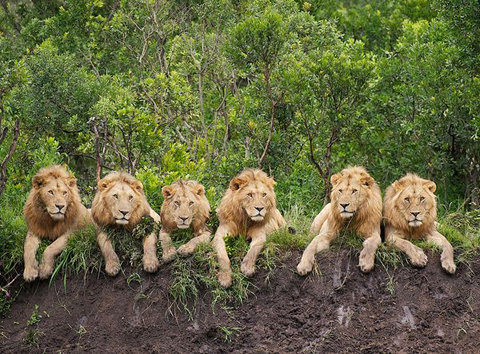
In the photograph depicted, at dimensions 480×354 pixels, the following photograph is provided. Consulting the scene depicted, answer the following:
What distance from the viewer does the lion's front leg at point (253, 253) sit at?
9.31m

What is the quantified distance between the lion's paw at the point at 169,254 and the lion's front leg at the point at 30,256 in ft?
4.40

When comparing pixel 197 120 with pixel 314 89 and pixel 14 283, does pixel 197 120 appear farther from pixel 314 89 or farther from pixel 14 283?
pixel 14 283

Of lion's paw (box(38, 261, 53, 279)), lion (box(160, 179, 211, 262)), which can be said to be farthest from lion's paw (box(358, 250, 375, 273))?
lion's paw (box(38, 261, 53, 279))

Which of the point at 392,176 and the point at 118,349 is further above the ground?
the point at 118,349

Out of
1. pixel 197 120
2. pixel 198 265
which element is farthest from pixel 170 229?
pixel 197 120

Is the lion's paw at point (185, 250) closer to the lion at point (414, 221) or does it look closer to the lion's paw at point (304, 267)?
the lion's paw at point (304, 267)

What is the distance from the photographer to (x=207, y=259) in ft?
31.0

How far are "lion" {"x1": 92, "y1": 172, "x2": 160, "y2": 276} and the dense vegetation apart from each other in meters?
1.28

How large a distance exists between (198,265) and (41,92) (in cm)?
498

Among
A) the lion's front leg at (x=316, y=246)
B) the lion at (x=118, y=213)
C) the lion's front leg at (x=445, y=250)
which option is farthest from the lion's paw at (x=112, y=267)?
the lion's front leg at (x=445, y=250)

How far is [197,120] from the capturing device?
598 inches

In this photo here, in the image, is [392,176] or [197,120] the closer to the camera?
[392,176]

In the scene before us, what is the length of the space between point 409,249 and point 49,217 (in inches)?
146

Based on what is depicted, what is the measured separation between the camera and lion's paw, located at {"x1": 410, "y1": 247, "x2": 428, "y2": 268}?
914 cm
